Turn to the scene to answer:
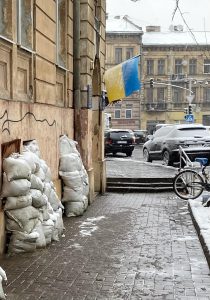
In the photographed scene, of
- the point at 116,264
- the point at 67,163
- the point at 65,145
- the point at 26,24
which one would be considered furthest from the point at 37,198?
the point at 65,145

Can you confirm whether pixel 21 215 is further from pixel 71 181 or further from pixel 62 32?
pixel 62 32

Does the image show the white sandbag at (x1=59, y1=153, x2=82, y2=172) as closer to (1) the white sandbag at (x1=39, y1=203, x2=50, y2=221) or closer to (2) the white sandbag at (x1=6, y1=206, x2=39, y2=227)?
(1) the white sandbag at (x1=39, y1=203, x2=50, y2=221)

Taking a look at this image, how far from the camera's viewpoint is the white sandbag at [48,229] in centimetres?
775

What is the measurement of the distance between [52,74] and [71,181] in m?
2.16

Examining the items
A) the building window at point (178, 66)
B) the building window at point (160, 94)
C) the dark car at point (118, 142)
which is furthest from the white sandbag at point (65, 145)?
the building window at point (178, 66)

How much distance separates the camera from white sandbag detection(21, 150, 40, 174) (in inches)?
297

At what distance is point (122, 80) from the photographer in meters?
14.1

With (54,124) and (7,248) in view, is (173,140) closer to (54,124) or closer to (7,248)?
(54,124)

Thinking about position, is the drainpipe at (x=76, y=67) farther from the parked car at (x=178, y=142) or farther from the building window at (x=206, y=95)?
the building window at (x=206, y=95)

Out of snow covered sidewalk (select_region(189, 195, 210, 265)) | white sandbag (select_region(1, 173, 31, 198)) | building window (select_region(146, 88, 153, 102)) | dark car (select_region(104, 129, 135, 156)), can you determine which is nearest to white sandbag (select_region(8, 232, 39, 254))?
white sandbag (select_region(1, 173, 31, 198))

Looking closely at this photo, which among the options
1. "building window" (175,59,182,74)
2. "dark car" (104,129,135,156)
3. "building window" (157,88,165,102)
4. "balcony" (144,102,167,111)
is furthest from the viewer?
"building window" (175,59,182,74)

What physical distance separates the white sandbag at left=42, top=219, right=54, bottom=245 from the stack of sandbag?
8.30 ft

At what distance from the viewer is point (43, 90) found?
370 inches

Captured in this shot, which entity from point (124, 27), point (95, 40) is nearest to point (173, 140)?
point (95, 40)
